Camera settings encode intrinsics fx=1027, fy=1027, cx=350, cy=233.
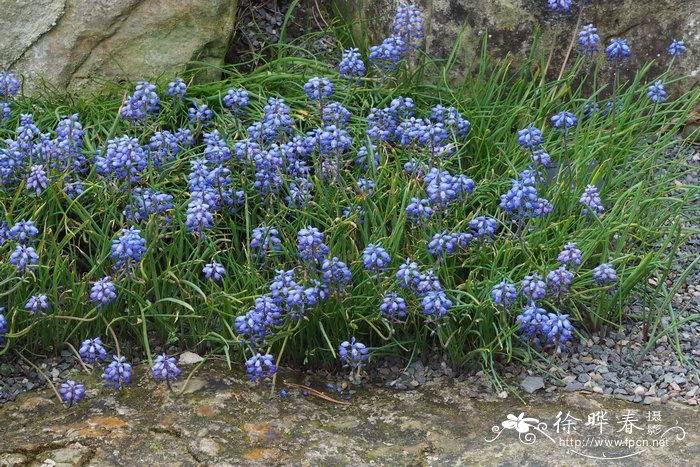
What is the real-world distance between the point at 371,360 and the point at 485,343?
1.68ft

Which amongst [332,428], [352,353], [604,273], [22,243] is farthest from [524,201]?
[22,243]

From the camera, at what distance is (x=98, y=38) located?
19.7ft

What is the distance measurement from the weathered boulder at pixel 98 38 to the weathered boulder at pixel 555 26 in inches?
55.7

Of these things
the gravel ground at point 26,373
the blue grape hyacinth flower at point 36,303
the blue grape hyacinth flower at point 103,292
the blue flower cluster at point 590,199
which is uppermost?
the blue flower cluster at point 590,199

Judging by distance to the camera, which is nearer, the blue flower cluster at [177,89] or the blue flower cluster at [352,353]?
the blue flower cluster at [352,353]

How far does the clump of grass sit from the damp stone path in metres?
0.21

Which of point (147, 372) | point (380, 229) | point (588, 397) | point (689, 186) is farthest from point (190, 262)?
point (689, 186)

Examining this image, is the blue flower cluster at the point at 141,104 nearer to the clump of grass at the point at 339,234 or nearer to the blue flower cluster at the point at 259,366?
the clump of grass at the point at 339,234

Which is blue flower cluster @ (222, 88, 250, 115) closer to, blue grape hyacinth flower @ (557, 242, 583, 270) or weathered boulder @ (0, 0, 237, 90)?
weathered boulder @ (0, 0, 237, 90)

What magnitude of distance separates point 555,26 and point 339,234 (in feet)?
6.81

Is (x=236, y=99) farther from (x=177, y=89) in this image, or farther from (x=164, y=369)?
(x=164, y=369)

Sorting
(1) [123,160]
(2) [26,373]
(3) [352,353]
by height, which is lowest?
(2) [26,373]

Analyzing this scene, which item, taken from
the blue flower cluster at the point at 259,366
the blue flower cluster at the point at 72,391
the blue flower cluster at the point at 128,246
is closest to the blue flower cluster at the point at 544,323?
the blue flower cluster at the point at 259,366

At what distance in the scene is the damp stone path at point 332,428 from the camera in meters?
3.84
